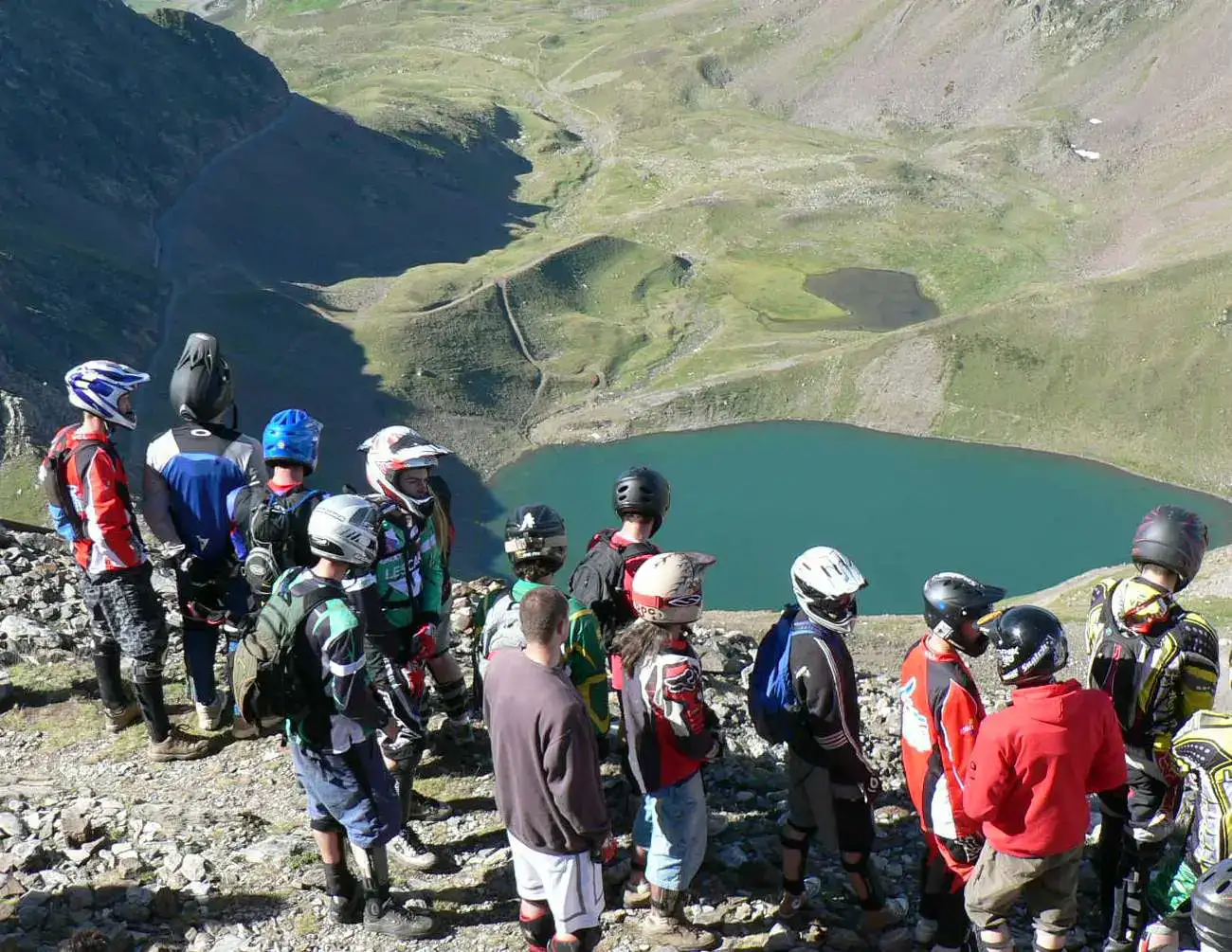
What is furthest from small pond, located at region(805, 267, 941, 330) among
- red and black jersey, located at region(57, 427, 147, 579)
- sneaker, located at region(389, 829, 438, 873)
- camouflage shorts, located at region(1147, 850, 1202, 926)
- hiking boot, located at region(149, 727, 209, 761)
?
camouflage shorts, located at region(1147, 850, 1202, 926)

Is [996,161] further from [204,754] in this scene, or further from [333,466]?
[204,754]

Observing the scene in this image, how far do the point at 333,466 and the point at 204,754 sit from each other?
46.2 metres

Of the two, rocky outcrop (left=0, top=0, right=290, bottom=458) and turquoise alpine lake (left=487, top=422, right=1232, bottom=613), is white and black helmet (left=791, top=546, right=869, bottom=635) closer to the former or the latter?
rocky outcrop (left=0, top=0, right=290, bottom=458)

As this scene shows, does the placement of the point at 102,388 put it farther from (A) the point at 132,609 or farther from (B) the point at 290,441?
(A) the point at 132,609

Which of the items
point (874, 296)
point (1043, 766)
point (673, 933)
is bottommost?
point (673, 933)

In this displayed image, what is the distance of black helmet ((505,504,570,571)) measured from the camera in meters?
7.48

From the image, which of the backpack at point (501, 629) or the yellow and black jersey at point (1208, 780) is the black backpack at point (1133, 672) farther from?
the backpack at point (501, 629)

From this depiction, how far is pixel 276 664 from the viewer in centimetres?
661

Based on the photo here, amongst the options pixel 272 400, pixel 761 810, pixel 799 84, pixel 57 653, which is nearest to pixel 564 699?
pixel 761 810

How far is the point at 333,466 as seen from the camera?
5475 centimetres

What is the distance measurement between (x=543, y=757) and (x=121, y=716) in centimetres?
612

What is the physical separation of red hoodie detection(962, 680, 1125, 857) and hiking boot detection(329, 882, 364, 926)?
13.7 feet

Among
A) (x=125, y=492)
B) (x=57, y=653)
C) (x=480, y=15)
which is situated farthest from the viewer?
(x=480, y=15)

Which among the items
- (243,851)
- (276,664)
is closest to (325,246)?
(243,851)
